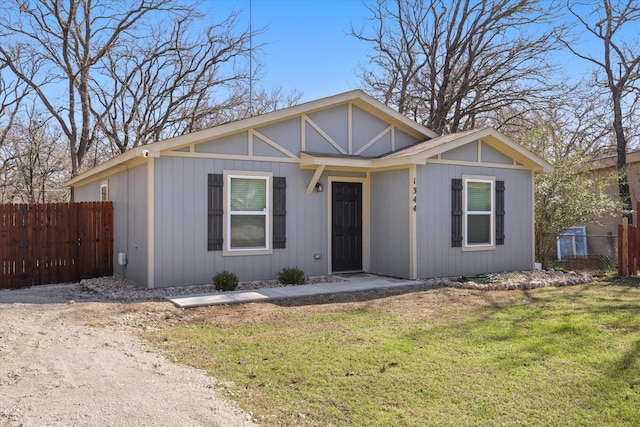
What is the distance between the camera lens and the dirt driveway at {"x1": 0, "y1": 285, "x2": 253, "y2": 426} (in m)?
3.18

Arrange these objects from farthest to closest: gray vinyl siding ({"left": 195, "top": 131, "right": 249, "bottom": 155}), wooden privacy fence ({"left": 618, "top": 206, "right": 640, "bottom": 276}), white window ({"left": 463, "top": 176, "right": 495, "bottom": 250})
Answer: wooden privacy fence ({"left": 618, "top": 206, "right": 640, "bottom": 276}), white window ({"left": 463, "top": 176, "right": 495, "bottom": 250}), gray vinyl siding ({"left": 195, "top": 131, "right": 249, "bottom": 155})

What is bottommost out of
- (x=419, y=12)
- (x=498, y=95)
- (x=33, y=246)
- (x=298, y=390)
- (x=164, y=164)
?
(x=298, y=390)

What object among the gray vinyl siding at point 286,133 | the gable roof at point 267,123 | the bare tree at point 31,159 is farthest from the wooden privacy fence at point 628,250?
the bare tree at point 31,159

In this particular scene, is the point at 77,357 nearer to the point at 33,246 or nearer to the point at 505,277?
the point at 33,246

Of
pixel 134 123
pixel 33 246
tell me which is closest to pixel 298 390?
pixel 33 246

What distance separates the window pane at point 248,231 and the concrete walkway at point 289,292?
1.01m

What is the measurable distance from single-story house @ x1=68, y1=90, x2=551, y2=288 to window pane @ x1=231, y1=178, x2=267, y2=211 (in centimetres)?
2

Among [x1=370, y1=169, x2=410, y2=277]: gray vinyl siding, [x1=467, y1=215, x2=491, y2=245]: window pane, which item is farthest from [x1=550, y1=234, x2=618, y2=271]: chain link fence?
[x1=370, y1=169, x2=410, y2=277]: gray vinyl siding

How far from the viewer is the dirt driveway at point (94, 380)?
318 cm

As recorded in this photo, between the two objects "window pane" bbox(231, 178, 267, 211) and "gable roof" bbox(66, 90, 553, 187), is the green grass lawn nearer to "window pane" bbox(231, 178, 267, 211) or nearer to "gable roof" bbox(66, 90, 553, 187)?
"window pane" bbox(231, 178, 267, 211)

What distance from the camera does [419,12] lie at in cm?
2102

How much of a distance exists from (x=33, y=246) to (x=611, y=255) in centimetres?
1316

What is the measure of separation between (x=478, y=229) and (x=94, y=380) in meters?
8.32

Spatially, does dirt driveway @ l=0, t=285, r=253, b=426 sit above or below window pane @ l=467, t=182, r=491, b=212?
below
